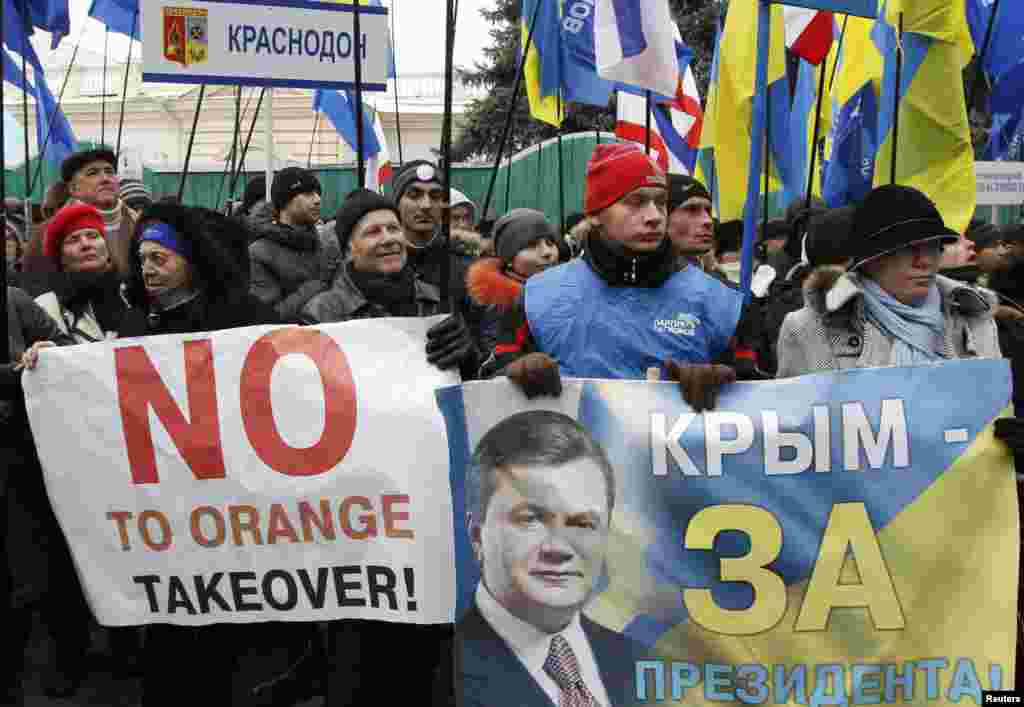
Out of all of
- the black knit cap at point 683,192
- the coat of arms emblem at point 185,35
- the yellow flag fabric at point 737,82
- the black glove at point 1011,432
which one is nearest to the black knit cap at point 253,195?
the coat of arms emblem at point 185,35

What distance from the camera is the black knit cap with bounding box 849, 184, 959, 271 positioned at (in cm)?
400

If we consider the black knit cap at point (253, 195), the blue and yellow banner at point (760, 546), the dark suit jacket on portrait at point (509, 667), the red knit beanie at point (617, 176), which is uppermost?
the red knit beanie at point (617, 176)

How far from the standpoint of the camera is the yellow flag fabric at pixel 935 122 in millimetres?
7008

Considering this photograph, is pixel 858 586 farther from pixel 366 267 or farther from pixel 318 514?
pixel 366 267

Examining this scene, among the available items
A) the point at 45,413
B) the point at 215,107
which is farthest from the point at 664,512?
the point at 215,107

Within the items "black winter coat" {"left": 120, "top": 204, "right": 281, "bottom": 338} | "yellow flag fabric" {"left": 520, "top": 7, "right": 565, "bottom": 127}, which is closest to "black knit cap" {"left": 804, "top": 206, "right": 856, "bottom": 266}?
"black winter coat" {"left": 120, "top": 204, "right": 281, "bottom": 338}

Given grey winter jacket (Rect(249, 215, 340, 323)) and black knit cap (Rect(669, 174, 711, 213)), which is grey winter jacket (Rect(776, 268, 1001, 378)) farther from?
grey winter jacket (Rect(249, 215, 340, 323))

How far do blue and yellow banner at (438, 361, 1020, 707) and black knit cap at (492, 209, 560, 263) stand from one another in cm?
200

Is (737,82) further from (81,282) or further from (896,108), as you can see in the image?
(81,282)

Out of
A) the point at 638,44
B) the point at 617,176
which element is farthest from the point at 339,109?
the point at 617,176

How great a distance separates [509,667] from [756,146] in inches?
A: 96.1

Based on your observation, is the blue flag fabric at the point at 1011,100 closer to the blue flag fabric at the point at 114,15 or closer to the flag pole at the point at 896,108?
the flag pole at the point at 896,108

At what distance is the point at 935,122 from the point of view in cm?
710

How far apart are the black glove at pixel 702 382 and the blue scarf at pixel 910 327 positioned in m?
0.47
